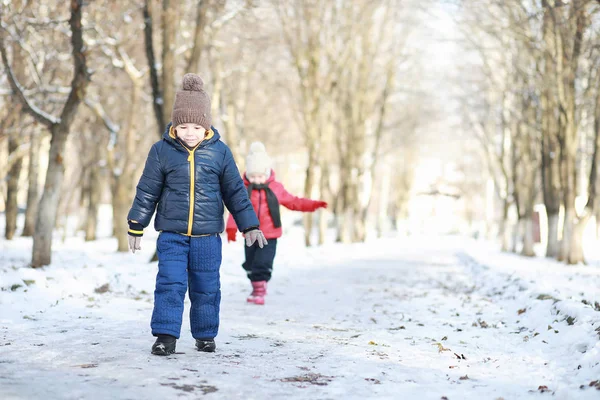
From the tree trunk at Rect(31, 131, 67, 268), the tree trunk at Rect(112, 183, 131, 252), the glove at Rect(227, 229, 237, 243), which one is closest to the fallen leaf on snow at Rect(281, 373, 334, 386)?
the glove at Rect(227, 229, 237, 243)

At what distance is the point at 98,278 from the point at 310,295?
293 cm

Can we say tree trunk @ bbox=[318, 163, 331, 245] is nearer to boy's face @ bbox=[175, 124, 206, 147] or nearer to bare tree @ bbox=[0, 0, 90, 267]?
bare tree @ bbox=[0, 0, 90, 267]

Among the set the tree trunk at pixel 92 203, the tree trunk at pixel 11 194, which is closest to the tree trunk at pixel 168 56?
the tree trunk at pixel 11 194

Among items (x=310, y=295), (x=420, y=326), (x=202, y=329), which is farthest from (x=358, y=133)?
(x=202, y=329)

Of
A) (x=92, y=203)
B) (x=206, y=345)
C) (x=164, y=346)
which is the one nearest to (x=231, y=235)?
(x=206, y=345)

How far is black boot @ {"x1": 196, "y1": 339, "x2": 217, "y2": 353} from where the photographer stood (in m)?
5.30

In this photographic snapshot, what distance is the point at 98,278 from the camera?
9.88m

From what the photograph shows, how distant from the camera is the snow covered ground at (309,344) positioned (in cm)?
420

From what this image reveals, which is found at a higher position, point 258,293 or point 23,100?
point 23,100

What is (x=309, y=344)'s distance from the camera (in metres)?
5.87

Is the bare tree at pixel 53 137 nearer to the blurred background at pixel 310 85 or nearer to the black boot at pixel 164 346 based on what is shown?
the blurred background at pixel 310 85

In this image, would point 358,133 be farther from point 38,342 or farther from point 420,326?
point 38,342

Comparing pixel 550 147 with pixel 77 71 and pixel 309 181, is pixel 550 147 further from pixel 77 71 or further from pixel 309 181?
pixel 77 71

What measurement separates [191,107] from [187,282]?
130 cm
